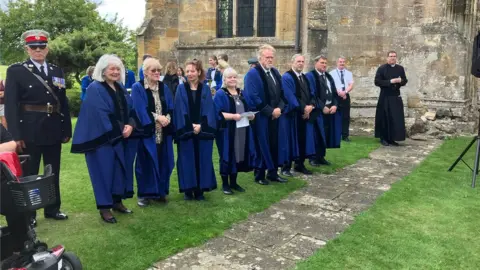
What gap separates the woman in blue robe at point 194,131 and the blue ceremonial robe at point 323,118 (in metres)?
2.46

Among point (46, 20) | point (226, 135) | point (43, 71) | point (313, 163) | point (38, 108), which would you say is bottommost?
point (313, 163)

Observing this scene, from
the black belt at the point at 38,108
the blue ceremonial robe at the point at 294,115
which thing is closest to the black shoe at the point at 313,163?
the blue ceremonial robe at the point at 294,115

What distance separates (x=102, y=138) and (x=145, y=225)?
104 centimetres

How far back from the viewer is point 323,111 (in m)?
7.70

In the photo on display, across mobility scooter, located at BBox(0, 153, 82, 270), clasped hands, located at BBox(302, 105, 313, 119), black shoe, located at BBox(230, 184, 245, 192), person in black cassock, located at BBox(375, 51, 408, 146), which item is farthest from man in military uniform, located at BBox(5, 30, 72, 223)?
person in black cassock, located at BBox(375, 51, 408, 146)

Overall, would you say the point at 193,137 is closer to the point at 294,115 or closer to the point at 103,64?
the point at 103,64

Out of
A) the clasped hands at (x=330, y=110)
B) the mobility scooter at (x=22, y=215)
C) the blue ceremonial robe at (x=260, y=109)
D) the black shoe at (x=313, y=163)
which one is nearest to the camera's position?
the mobility scooter at (x=22, y=215)

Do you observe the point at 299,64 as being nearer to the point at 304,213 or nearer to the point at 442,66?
the point at 304,213

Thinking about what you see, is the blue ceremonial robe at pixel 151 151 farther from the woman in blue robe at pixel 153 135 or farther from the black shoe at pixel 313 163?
the black shoe at pixel 313 163

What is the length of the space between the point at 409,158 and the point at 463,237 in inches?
166

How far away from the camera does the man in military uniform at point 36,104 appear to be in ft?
14.9

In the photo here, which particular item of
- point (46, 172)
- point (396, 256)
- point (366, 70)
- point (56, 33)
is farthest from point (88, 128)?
point (56, 33)

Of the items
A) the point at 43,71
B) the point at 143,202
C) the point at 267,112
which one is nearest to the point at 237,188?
the point at 267,112

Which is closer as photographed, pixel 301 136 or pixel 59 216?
pixel 59 216
